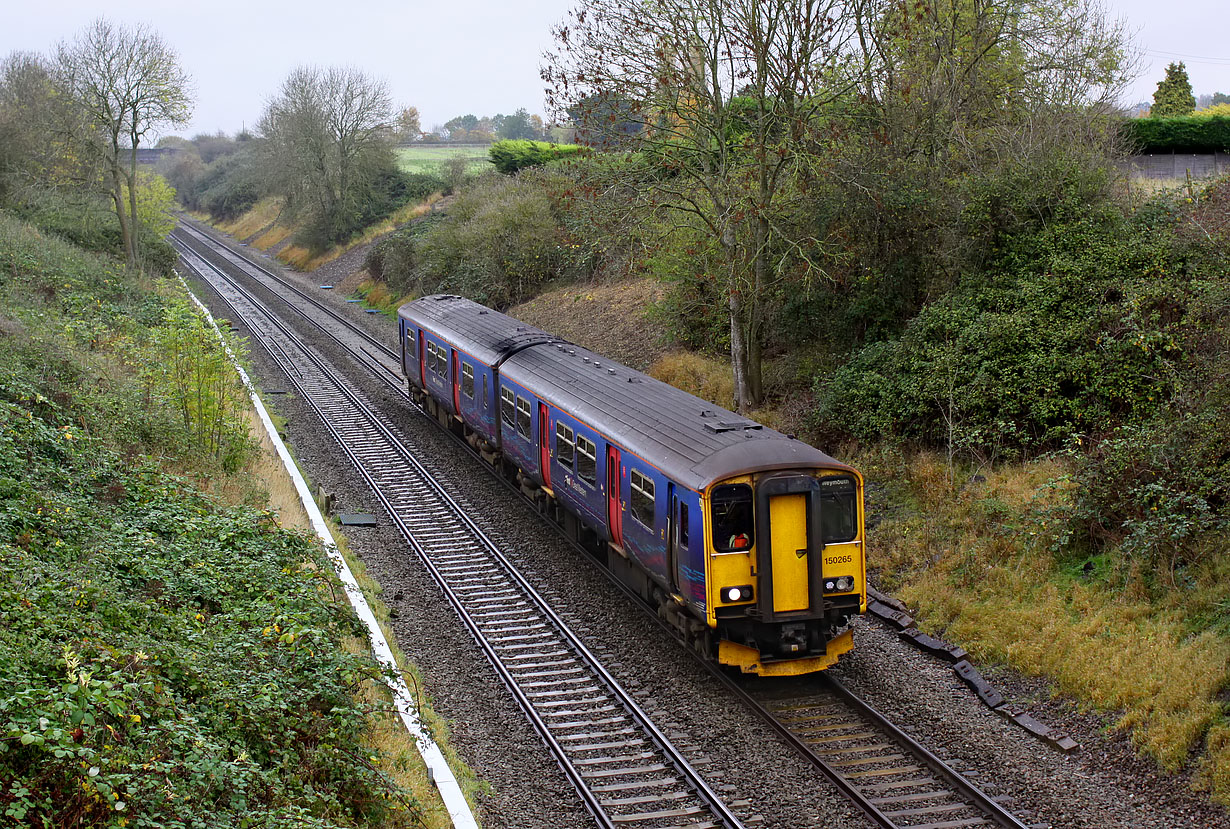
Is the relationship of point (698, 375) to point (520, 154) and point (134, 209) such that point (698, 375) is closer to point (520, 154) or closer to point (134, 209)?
point (134, 209)

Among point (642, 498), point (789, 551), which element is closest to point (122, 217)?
point (642, 498)

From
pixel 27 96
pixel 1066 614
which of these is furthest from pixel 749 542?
pixel 27 96

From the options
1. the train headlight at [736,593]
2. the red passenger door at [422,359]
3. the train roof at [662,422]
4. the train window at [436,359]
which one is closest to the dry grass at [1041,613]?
the train roof at [662,422]

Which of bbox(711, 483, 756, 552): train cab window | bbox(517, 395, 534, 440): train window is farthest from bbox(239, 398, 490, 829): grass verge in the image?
bbox(517, 395, 534, 440): train window

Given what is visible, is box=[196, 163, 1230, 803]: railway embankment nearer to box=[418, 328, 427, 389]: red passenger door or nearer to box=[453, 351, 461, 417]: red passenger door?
box=[453, 351, 461, 417]: red passenger door

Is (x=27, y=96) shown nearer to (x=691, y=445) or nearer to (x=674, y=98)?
(x=674, y=98)

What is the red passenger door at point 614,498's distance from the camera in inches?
517

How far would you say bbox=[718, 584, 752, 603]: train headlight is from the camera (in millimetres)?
10766

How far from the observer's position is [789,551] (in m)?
10.9

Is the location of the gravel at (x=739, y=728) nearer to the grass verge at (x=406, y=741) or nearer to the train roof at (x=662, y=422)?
the grass verge at (x=406, y=741)

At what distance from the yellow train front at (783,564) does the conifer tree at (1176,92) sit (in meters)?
27.7

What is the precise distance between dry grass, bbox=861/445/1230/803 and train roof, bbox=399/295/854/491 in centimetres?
285

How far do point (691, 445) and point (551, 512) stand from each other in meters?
5.84

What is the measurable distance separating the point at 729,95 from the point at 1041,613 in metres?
11.7
